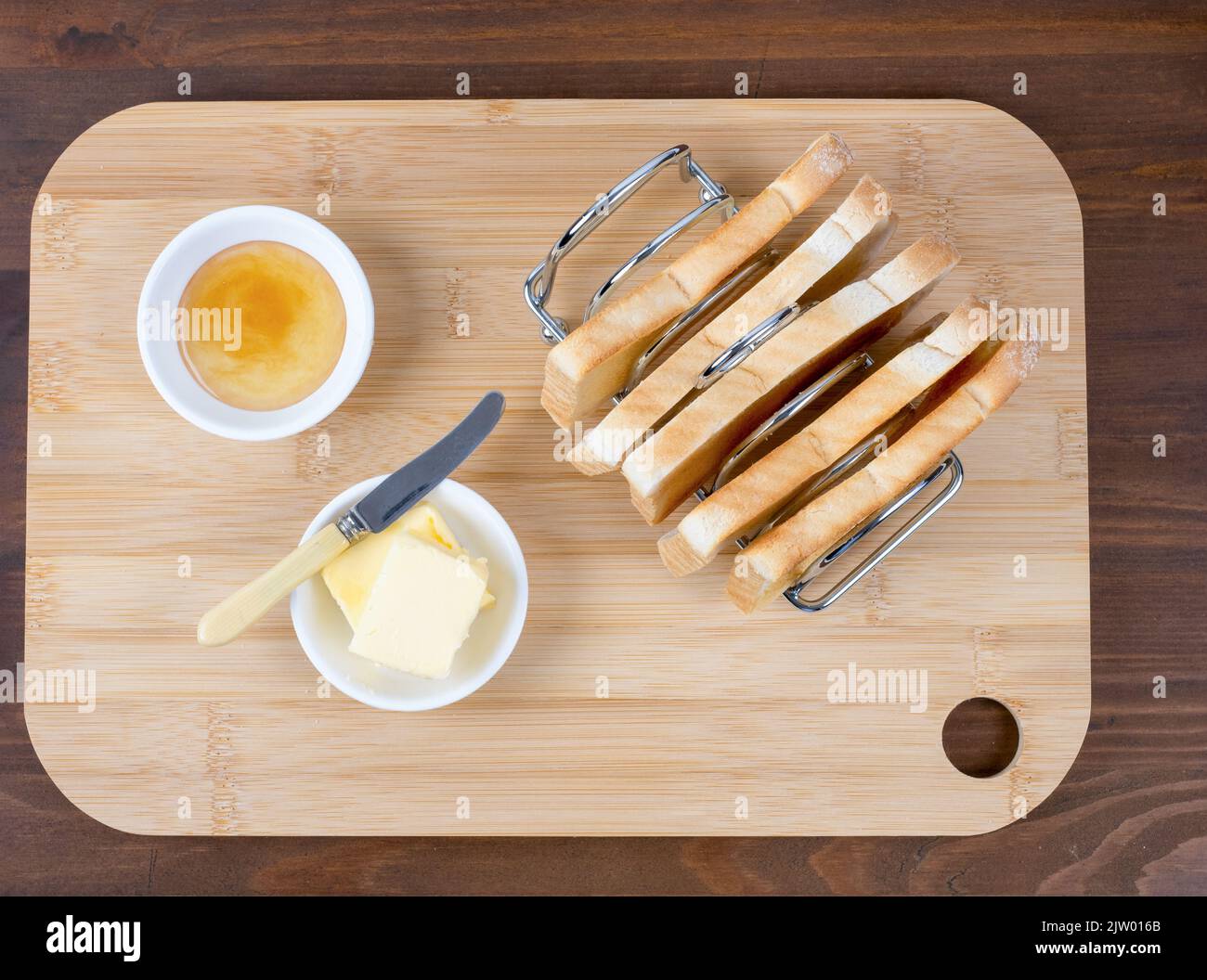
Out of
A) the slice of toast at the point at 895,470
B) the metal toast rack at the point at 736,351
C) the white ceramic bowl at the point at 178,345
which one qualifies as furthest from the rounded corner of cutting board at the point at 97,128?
the slice of toast at the point at 895,470

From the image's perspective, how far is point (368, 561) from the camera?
1.18 m

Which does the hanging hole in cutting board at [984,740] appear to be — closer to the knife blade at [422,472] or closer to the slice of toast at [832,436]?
the slice of toast at [832,436]

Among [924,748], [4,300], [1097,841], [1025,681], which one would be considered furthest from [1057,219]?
[4,300]

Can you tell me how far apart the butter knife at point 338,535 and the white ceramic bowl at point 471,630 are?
2cm

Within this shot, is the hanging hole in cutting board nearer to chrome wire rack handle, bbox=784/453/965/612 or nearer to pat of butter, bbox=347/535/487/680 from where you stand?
chrome wire rack handle, bbox=784/453/965/612

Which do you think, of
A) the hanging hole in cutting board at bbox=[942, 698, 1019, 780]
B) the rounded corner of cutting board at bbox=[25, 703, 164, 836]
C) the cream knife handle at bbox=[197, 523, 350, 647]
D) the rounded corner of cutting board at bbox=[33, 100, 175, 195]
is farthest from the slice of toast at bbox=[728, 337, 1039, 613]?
the rounded corner of cutting board at bbox=[33, 100, 175, 195]

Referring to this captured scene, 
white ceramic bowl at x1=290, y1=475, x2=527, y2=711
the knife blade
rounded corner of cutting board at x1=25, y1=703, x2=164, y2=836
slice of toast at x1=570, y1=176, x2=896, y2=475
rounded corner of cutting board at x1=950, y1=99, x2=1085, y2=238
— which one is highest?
rounded corner of cutting board at x1=950, y1=99, x2=1085, y2=238

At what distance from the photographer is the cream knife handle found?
3.84ft

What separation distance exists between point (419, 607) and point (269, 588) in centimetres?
20

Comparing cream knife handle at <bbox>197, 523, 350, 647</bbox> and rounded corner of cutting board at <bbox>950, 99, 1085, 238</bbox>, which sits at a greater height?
rounded corner of cutting board at <bbox>950, 99, 1085, 238</bbox>

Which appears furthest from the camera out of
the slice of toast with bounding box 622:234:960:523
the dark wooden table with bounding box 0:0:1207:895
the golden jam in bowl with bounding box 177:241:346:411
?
the dark wooden table with bounding box 0:0:1207:895

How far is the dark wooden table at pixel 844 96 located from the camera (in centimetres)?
136

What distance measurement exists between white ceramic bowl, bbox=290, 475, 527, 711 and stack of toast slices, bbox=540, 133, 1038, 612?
0.16 m
